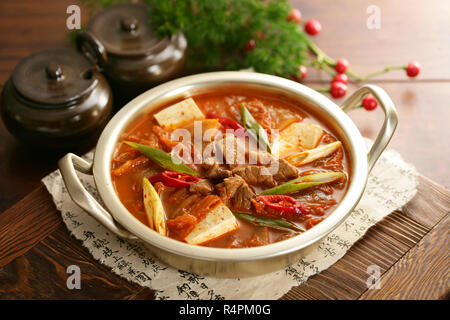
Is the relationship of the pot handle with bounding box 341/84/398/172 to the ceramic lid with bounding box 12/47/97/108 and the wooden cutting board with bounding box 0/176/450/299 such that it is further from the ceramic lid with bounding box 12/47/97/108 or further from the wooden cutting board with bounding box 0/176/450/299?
the ceramic lid with bounding box 12/47/97/108

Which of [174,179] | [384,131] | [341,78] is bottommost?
[174,179]

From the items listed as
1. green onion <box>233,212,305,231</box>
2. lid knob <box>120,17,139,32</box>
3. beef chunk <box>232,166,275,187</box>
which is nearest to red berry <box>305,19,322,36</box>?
lid knob <box>120,17,139,32</box>

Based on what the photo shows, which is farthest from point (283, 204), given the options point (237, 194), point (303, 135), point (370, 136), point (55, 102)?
point (55, 102)

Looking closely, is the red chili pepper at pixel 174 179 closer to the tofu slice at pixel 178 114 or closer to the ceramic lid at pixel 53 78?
the tofu slice at pixel 178 114

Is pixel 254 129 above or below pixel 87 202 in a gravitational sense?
above

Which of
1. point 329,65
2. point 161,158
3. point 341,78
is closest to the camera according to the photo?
point 161,158

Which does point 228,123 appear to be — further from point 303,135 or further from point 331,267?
point 331,267

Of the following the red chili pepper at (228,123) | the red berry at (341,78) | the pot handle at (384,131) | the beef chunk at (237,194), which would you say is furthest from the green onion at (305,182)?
the red berry at (341,78)
